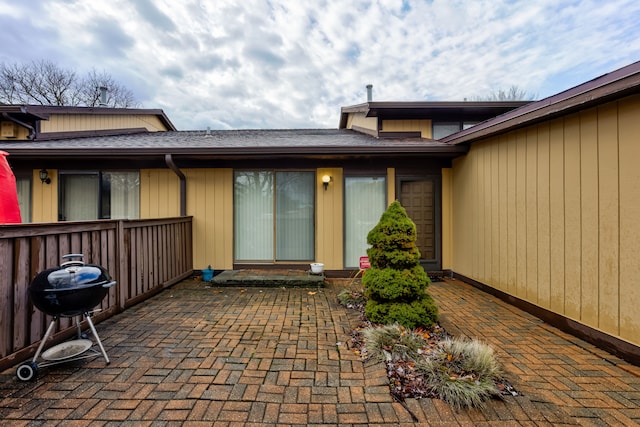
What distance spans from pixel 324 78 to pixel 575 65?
400 inches

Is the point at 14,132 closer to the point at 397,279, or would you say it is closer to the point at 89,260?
the point at 89,260

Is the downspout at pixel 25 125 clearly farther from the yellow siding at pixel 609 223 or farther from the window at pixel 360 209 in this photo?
the yellow siding at pixel 609 223

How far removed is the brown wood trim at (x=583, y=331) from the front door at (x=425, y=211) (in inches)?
61.6

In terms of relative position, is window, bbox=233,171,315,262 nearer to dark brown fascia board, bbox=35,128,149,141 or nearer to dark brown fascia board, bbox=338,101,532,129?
dark brown fascia board, bbox=338,101,532,129

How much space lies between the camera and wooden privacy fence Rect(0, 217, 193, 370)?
7.32 feet

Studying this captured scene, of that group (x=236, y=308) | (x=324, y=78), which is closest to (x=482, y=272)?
(x=236, y=308)

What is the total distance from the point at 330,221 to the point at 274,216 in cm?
117

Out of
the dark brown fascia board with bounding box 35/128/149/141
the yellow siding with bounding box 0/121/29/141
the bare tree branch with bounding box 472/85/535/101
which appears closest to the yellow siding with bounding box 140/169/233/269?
the dark brown fascia board with bounding box 35/128/149/141

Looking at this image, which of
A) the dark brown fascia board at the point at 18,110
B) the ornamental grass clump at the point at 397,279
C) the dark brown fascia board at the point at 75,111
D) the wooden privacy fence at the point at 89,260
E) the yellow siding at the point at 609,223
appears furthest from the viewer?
the dark brown fascia board at the point at 75,111

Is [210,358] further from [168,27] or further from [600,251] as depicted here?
[168,27]

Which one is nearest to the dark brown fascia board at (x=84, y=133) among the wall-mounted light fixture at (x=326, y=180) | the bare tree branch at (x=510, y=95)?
the wall-mounted light fixture at (x=326, y=180)

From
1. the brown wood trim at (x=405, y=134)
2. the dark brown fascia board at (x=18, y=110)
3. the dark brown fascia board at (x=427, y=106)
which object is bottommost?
the brown wood trim at (x=405, y=134)

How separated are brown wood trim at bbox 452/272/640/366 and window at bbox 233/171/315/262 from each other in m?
3.51

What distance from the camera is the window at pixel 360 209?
557 centimetres
